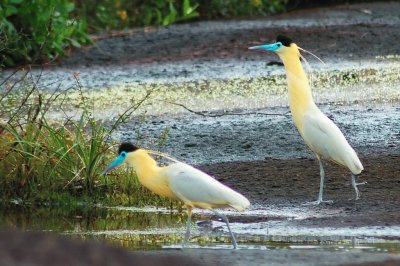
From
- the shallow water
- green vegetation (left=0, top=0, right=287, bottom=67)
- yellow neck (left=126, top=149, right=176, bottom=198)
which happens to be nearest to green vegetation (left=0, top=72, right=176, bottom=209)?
the shallow water

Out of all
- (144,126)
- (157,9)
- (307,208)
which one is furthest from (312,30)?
(307,208)

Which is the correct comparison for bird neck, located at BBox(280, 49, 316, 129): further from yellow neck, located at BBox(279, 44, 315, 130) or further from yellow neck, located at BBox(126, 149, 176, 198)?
yellow neck, located at BBox(126, 149, 176, 198)

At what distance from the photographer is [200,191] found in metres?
8.90

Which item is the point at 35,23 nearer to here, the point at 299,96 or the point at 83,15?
the point at 83,15

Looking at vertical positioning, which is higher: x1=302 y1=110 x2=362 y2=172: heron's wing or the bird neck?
the bird neck

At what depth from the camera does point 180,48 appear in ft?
66.2

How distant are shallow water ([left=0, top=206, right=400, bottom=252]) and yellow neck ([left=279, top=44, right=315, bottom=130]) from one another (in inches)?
33.0

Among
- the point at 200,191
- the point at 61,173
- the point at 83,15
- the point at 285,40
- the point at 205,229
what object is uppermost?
the point at 285,40

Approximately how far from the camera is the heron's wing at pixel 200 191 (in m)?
8.85

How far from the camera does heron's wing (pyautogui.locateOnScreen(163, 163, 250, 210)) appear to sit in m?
8.85

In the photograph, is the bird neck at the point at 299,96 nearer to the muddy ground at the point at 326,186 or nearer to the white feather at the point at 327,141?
the white feather at the point at 327,141

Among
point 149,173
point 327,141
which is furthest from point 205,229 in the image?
point 327,141

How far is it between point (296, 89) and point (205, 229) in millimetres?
1653

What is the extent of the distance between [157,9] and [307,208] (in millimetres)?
13348
